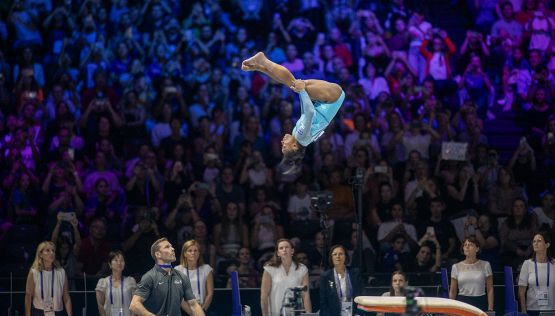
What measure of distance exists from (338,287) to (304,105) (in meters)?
2.60

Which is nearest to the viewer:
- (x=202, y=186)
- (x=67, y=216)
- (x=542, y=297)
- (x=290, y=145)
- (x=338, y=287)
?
(x=290, y=145)

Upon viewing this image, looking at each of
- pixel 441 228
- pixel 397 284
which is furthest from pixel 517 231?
pixel 397 284

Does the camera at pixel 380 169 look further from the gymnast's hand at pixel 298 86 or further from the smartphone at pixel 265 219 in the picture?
the gymnast's hand at pixel 298 86

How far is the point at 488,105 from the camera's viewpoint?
1538 cm

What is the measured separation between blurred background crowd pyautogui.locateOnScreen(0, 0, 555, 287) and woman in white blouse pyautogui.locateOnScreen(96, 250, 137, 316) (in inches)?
43.1

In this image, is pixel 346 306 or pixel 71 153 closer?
pixel 346 306

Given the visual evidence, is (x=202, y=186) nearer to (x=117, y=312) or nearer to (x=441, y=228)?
(x=117, y=312)

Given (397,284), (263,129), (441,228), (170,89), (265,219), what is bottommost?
(397,284)

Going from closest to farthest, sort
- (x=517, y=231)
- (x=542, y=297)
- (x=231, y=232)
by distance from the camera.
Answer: (x=542, y=297)
(x=517, y=231)
(x=231, y=232)

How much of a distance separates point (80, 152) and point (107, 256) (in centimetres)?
211

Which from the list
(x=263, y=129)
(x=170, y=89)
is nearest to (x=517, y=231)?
(x=263, y=129)

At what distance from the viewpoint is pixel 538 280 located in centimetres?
1132

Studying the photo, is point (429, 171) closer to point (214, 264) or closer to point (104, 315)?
point (214, 264)

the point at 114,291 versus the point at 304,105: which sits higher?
the point at 304,105
